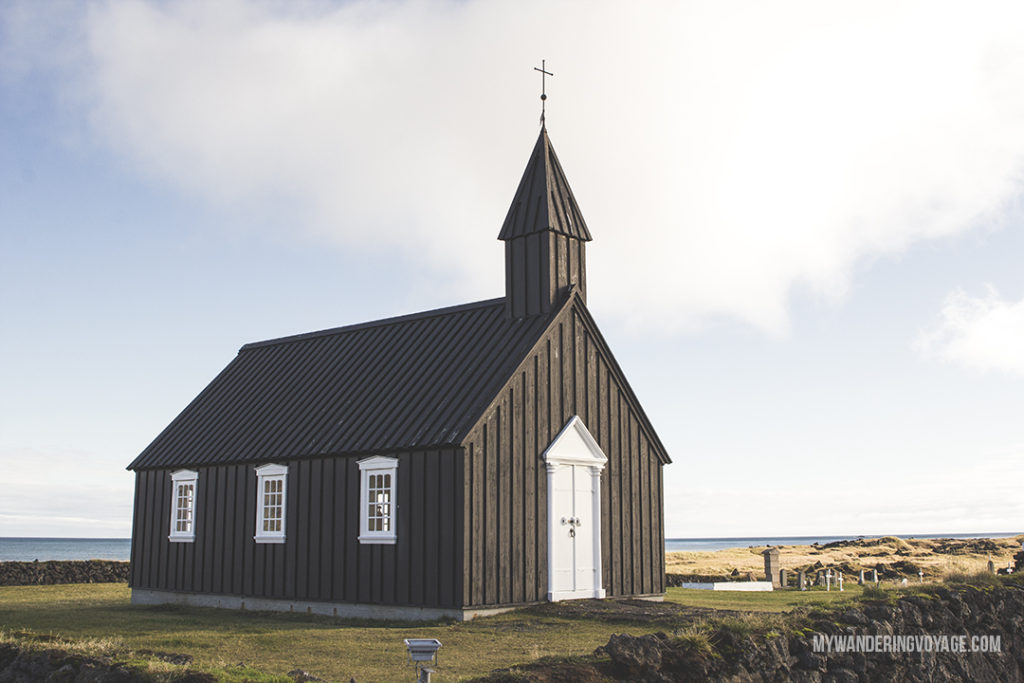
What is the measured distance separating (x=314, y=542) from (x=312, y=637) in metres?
4.95

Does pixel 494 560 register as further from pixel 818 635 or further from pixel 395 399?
pixel 818 635

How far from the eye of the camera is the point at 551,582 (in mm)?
19344

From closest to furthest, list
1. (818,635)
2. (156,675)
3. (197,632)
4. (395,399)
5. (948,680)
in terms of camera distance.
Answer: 1. (156,675)
2. (818,635)
3. (948,680)
4. (197,632)
5. (395,399)

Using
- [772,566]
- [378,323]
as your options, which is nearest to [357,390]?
[378,323]

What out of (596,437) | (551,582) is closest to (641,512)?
(596,437)

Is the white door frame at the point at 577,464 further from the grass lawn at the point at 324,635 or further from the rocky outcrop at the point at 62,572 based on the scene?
the rocky outcrop at the point at 62,572

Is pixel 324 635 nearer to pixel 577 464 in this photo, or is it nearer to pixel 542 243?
pixel 577 464

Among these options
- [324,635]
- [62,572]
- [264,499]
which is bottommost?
[62,572]

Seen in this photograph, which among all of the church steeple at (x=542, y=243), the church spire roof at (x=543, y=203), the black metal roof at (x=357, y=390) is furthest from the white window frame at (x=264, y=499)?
the church spire roof at (x=543, y=203)

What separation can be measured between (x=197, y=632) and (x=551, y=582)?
6.90 meters

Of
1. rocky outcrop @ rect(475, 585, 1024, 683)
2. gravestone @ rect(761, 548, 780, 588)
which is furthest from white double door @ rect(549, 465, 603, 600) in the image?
gravestone @ rect(761, 548, 780, 588)

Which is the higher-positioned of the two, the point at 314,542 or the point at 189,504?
the point at 189,504

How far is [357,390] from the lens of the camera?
2253 cm

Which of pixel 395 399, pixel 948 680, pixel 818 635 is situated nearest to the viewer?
pixel 818 635
